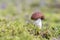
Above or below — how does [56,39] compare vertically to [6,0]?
below

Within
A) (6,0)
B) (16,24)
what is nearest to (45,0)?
(6,0)

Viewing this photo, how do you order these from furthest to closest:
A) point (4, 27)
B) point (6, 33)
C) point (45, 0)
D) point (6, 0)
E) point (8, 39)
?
point (45, 0), point (6, 0), point (4, 27), point (6, 33), point (8, 39)

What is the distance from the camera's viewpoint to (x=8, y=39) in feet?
18.1

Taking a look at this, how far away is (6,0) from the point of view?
3984 cm

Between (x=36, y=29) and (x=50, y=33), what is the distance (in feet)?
1.47

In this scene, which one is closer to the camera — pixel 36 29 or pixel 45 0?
pixel 36 29

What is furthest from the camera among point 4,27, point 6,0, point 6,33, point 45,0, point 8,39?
point 45,0

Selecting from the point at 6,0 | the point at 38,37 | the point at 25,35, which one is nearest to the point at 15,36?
the point at 25,35

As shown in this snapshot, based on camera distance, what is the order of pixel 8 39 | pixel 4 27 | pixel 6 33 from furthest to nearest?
1. pixel 4 27
2. pixel 6 33
3. pixel 8 39

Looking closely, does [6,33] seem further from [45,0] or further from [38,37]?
[45,0]

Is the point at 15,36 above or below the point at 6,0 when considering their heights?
below

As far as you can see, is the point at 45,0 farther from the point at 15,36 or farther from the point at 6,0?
the point at 15,36

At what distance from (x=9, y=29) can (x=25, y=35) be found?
62 cm

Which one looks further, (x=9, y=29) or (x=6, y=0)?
(x=6, y=0)
